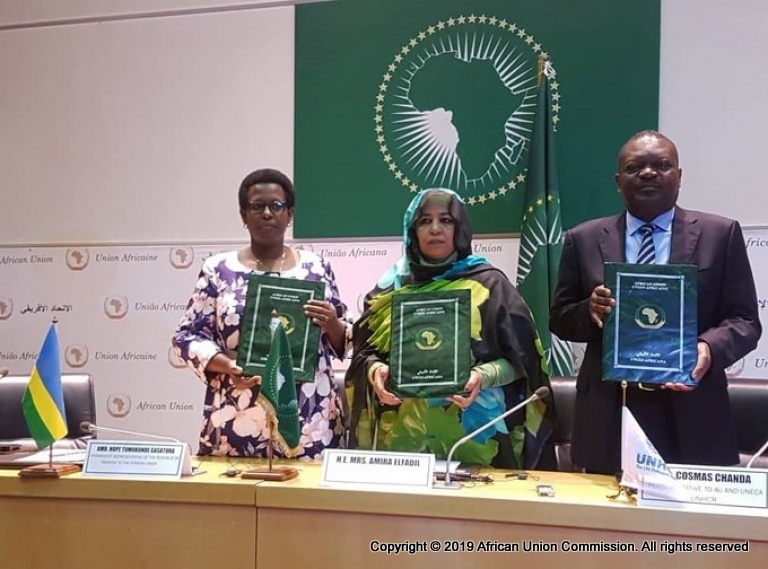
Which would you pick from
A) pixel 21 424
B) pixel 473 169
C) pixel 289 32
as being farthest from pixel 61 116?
pixel 473 169

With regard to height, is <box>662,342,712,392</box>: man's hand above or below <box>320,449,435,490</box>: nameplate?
above

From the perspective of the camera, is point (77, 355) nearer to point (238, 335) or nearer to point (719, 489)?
point (238, 335)

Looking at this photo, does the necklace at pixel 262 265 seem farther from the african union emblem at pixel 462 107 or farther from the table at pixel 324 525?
the african union emblem at pixel 462 107

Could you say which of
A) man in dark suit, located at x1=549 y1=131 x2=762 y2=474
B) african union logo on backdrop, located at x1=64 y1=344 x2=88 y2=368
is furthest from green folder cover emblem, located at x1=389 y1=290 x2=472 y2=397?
african union logo on backdrop, located at x1=64 y1=344 x2=88 y2=368

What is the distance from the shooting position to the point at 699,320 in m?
1.81

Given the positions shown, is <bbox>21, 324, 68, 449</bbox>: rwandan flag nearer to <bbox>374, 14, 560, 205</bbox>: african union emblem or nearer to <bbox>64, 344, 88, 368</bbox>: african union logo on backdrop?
<bbox>374, 14, 560, 205</bbox>: african union emblem

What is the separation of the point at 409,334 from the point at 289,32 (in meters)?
2.76

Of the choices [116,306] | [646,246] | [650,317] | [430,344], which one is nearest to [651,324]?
[650,317]

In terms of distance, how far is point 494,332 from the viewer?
1.97 meters

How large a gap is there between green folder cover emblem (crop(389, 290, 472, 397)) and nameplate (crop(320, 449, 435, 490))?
274mm

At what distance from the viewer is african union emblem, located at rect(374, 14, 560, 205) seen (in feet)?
12.1

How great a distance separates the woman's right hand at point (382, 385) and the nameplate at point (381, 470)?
0.30m

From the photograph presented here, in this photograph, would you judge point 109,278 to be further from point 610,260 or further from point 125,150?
point 610,260

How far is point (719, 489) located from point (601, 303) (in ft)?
1.61
